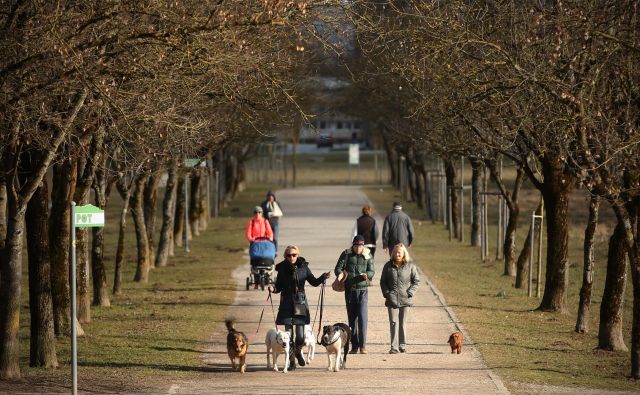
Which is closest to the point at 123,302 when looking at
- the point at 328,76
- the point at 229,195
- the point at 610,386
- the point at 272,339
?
the point at 272,339

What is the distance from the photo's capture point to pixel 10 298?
1580 cm

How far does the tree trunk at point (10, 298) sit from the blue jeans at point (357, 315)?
172 inches

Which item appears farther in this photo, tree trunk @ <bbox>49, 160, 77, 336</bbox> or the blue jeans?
tree trunk @ <bbox>49, 160, 77, 336</bbox>

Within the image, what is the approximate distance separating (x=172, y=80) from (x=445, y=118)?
8.15 m

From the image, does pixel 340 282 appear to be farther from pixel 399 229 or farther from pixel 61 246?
pixel 399 229

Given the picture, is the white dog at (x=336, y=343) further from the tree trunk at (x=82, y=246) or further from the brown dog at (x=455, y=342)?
the tree trunk at (x=82, y=246)

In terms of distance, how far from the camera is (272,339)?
634 inches

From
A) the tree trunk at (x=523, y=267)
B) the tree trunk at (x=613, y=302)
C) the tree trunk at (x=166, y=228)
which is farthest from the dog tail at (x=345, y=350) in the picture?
the tree trunk at (x=166, y=228)

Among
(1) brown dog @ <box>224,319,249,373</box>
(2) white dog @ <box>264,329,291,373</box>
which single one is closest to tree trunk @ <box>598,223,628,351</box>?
(2) white dog @ <box>264,329,291,373</box>

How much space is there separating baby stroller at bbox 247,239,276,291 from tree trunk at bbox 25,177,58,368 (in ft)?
28.9

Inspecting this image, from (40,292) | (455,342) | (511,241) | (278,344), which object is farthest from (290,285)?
(511,241)

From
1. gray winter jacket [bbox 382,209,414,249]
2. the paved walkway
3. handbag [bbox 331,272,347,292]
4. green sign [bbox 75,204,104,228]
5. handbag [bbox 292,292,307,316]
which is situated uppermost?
green sign [bbox 75,204,104,228]

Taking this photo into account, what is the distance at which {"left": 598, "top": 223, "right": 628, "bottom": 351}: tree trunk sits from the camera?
19.0m

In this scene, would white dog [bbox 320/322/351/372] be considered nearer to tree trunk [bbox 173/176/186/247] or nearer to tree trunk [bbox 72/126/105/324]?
tree trunk [bbox 72/126/105/324]
